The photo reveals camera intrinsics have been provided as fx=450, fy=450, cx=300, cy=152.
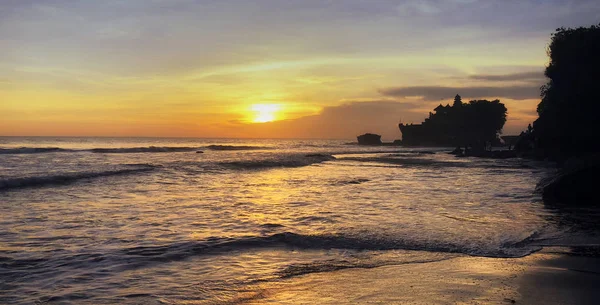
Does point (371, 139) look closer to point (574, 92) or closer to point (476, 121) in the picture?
point (476, 121)

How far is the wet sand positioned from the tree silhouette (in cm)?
Result: 3273

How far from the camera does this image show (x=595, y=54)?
119ft

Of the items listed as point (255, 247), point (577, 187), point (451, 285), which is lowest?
point (255, 247)

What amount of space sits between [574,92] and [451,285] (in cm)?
3619

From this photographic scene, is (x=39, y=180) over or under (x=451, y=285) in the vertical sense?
over

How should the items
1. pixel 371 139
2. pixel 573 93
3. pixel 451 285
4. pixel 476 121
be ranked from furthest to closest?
pixel 371 139 < pixel 476 121 < pixel 573 93 < pixel 451 285

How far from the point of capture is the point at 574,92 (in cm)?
3612

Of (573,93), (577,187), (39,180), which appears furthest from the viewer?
(573,93)

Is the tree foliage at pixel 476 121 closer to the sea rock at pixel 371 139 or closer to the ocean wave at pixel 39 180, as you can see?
the sea rock at pixel 371 139

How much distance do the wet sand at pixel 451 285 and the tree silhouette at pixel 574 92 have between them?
32.7m

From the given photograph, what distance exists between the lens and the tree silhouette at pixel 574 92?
35438mm

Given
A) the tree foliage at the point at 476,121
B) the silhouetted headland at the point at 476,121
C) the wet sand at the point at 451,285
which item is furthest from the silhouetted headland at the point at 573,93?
the tree foliage at the point at 476,121

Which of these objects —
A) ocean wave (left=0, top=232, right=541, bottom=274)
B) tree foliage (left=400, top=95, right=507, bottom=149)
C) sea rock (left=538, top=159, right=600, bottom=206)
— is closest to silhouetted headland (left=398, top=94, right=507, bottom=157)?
tree foliage (left=400, top=95, right=507, bottom=149)

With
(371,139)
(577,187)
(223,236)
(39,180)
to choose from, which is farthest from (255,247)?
(371,139)
